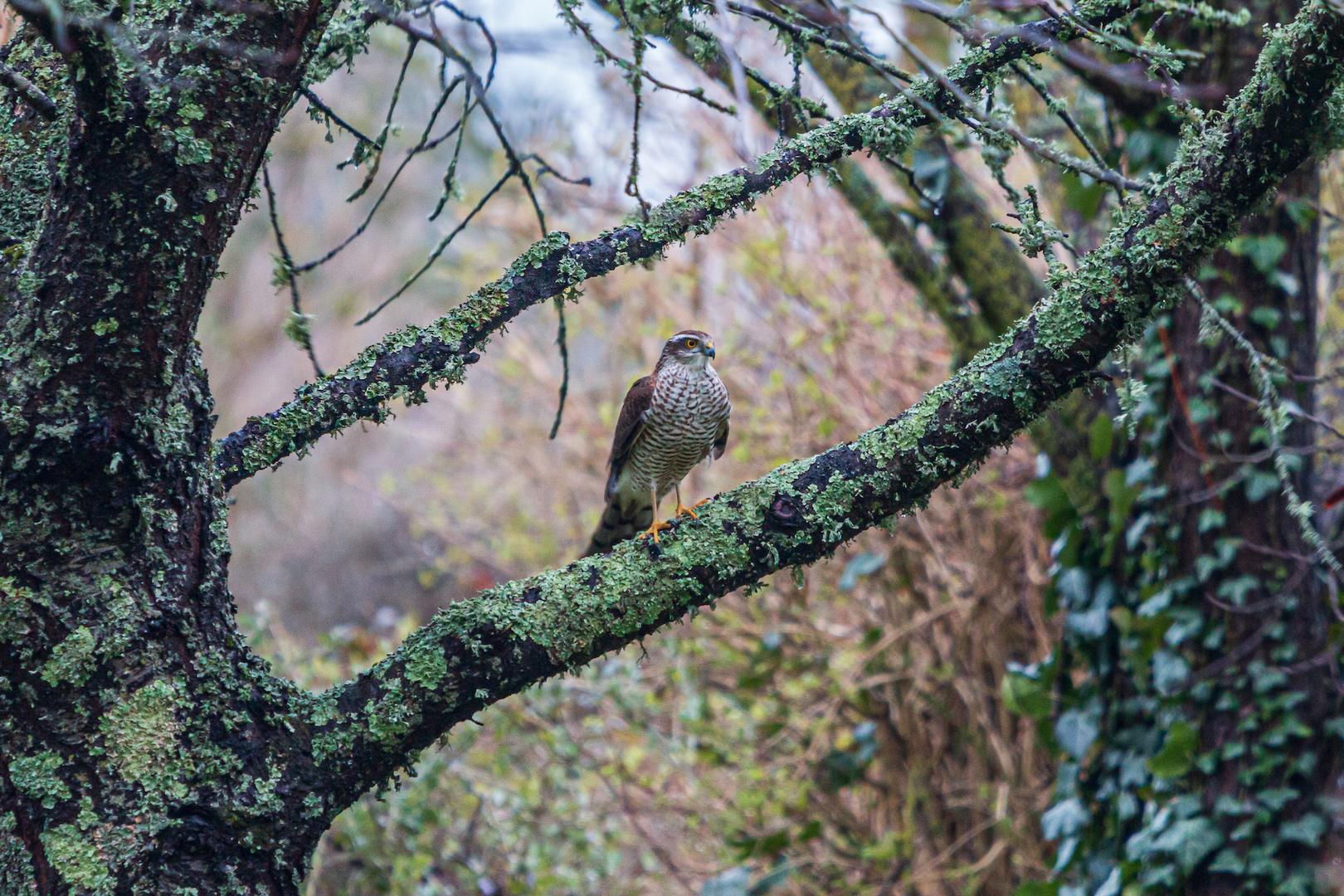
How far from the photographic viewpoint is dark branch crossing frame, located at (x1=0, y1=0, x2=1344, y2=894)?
58.3 inches

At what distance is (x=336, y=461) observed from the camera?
41.6 feet

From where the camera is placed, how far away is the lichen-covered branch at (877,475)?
1.67 meters

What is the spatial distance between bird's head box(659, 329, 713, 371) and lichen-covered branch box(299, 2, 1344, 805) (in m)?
1.90

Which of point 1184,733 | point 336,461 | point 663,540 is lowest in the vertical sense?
point 1184,733

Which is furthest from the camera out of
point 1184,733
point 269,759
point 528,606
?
point 1184,733

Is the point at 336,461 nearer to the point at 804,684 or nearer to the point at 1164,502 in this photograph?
the point at 804,684

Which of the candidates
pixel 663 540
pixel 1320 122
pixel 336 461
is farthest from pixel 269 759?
pixel 336 461

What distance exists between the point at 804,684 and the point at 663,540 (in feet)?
10.9

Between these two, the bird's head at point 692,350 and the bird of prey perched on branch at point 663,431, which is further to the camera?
the bird's head at point 692,350

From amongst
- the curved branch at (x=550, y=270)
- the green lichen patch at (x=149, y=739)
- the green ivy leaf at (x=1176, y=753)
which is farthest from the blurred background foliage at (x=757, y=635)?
the green lichen patch at (x=149, y=739)

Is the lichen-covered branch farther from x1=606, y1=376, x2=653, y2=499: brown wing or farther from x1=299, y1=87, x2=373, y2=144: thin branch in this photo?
x1=606, y1=376, x2=653, y2=499: brown wing

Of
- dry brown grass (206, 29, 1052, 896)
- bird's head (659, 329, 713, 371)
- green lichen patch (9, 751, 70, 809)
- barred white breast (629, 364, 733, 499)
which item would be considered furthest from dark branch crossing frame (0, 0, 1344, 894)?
dry brown grass (206, 29, 1052, 896)

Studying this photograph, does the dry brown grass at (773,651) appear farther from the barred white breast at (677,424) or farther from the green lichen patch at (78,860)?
the green lichen patch at (78,860)

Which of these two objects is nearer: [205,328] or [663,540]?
[663,540]
